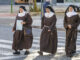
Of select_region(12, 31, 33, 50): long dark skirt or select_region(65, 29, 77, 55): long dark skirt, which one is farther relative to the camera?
select_region(12, 31, 33, 50): long dark skirt

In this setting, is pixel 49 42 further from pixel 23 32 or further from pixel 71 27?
pixel 23 32

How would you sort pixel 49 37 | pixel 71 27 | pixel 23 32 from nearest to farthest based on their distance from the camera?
pixel 71 27, pixel 49 37, pixel 23 32

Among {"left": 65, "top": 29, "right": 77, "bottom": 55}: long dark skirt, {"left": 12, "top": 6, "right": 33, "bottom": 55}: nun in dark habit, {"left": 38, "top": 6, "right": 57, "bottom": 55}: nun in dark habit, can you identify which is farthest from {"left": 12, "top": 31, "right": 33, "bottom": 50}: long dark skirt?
{"left": 65, "top": 29, "right": 77, "bottom": 55}: long dark skirt

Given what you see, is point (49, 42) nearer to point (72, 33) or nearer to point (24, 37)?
point (72, 33)

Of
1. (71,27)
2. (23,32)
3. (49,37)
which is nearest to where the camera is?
(71,27)

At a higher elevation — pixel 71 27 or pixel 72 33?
pixel 71 27

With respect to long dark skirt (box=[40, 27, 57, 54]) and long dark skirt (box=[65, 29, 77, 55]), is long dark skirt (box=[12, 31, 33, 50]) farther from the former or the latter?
long dark skirt (box=[65, 29, 77, 55])

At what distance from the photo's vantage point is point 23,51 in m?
11.3

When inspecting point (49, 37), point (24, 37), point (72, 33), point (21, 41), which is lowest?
point (21, 41)

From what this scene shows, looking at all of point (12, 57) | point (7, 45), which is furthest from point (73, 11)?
point (7, 45)

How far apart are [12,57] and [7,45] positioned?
8.80 ft

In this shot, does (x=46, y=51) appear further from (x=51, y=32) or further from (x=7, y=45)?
(x=7, y=45)

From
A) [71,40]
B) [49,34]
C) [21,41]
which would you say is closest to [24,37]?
[21,41]

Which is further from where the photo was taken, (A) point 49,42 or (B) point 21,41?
(B) point 21,41
